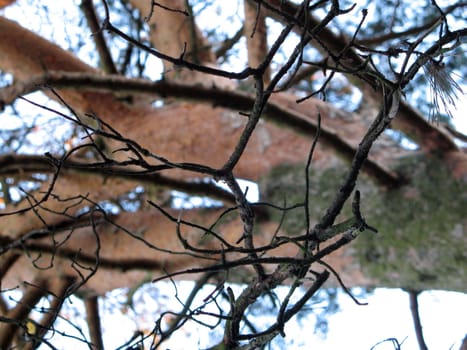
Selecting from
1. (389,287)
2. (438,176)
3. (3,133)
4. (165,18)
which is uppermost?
(3,133)

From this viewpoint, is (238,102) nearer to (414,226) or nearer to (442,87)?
(414,226)

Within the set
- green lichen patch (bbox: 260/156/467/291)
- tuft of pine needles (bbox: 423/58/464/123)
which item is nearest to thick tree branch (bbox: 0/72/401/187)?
green lichen patch (bbox: 260/156/467/291)

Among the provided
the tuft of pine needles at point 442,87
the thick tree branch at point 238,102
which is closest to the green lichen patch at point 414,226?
the thick tree branch at point 238,102

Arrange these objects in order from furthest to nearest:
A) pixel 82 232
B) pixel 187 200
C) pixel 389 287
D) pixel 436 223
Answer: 1. pixel 187 200
2. pixel 82 232
3. pixel 389 287
4. pixel 436 223

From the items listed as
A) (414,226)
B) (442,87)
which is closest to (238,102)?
(414,226)

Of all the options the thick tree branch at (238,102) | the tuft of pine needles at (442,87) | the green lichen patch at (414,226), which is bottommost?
the tuft of pine needles at (442,87)

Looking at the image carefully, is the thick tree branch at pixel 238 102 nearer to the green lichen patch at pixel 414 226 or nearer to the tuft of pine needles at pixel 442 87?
the green lichen patch at pixel 414 226

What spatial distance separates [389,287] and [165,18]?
3.80 ft

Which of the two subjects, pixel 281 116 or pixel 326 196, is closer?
pixel 281 116

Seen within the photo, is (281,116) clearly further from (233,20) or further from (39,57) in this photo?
(233,20)

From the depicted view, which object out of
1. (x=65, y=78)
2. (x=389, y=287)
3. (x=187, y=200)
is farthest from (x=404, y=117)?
(x=187, y=200)

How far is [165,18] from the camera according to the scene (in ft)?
6.31

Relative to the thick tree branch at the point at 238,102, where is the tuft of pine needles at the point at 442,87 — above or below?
below

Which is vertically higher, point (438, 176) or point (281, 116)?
point (281, 116)
